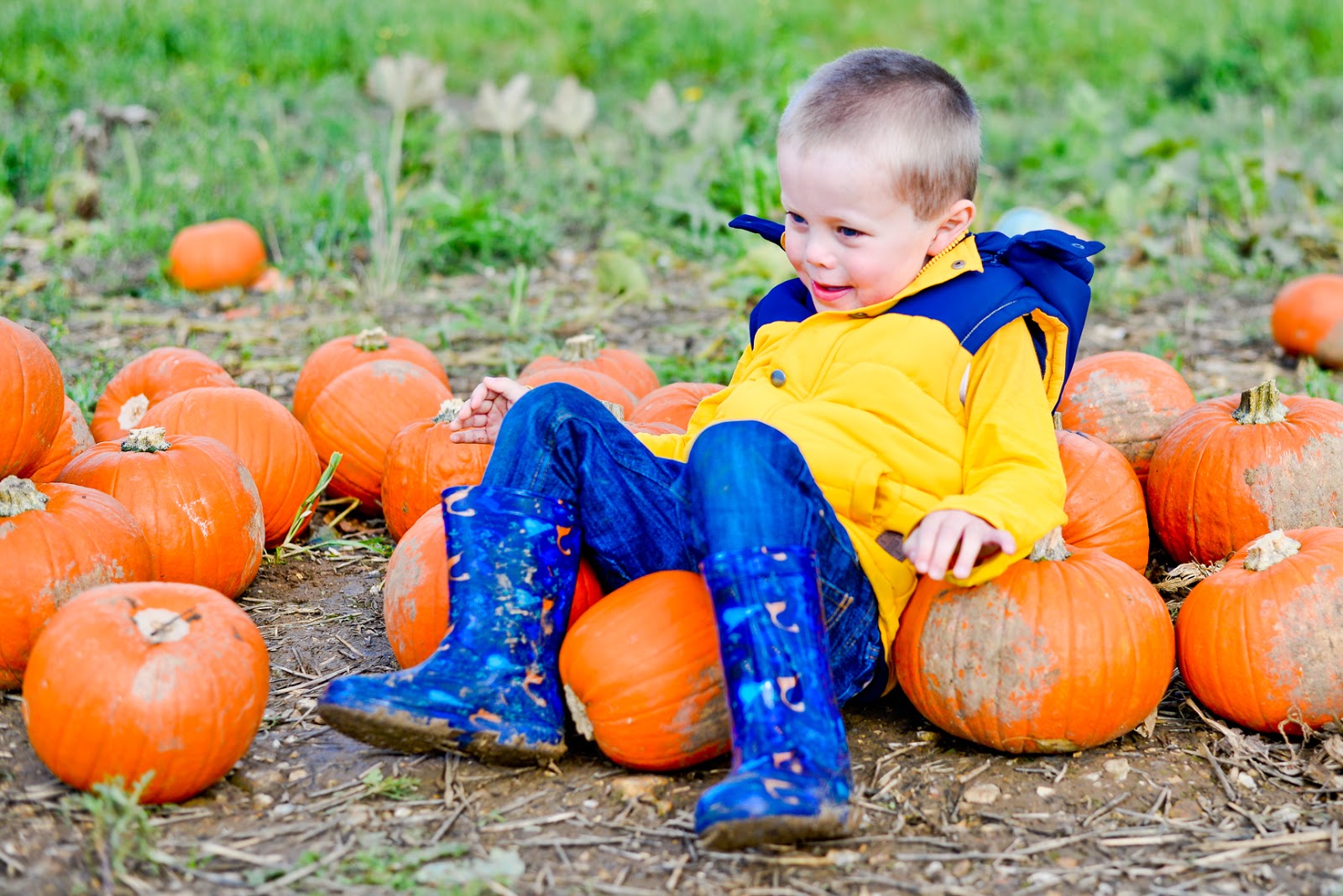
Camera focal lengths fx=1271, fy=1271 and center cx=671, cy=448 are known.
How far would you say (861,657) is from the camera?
9.07ft

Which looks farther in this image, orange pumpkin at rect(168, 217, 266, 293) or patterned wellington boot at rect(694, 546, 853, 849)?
orange pumpkin at rect(168, 217, 266, 293)

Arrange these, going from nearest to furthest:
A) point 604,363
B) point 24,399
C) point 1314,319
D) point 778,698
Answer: point 778,698
point 24,399
point 604,363
point 1314,319

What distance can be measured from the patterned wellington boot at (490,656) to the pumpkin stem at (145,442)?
1072 millimetres

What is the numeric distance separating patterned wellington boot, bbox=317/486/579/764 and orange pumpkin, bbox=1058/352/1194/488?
1.74m

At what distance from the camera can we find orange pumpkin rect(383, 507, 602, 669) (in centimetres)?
285

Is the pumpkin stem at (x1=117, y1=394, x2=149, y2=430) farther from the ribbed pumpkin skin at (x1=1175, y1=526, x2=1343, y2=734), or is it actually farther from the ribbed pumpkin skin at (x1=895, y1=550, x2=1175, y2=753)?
the ribbed pumpkin skin at (x1=1175, y1=526, x2=1343, y2=734)

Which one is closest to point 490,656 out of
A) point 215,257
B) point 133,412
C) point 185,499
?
point 185,499

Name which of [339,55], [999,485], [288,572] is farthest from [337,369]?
[339,55]

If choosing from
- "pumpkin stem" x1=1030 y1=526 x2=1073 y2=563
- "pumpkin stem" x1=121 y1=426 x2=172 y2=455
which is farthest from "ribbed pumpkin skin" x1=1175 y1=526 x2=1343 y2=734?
"pumpkin stem" x1=121 y1=426 x2=172 y2=455

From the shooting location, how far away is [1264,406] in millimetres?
3352

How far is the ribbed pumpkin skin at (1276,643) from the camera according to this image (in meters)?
2.71

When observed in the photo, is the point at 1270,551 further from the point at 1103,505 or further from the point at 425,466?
the point at 425,466

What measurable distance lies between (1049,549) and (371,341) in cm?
260

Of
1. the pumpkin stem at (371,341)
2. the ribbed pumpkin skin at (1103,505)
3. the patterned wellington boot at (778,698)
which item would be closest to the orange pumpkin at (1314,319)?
the ribbed pumpkin skin at (1103,505)
